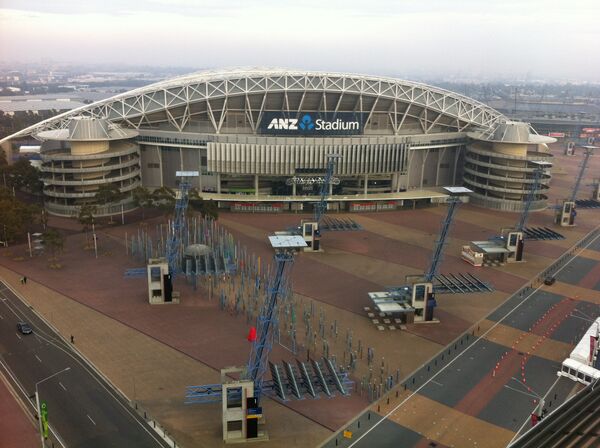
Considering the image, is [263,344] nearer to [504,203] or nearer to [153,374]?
[153,374]

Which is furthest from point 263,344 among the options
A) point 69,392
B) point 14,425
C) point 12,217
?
point 12,217

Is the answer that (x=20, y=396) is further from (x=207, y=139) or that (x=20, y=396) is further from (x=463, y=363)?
(x=207, y=139)

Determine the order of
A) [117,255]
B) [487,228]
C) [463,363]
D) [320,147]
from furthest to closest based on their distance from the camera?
[320,147]
[487,228]
[117,255]
[463,363]

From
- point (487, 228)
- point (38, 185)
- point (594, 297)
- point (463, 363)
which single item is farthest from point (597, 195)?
point (38, 185)

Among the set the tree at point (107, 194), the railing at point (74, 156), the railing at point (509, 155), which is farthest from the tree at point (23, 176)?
the railing at point (509, 155)

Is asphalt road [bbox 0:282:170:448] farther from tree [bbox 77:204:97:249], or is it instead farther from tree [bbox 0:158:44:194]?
tree [bbox 0:158:44:194]

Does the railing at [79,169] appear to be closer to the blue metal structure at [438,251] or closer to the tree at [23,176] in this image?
the tree at [23,176]
